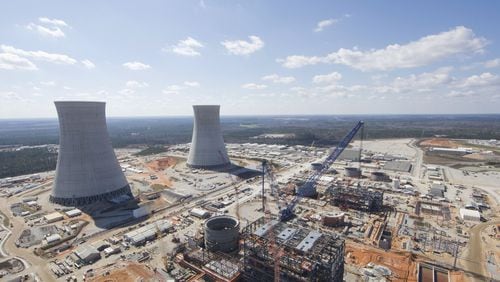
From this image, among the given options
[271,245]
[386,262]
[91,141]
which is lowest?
[386,262]

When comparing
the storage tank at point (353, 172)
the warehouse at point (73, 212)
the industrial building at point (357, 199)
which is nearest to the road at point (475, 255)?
the industrial building at point (357, 199)

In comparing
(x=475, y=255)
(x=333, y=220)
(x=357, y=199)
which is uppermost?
(x=357, y=199)

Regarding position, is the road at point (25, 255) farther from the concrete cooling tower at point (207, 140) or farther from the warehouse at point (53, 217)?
the concrete cooling tower at point (207, 140)

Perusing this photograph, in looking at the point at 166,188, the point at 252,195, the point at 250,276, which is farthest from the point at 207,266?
the point at 166,188

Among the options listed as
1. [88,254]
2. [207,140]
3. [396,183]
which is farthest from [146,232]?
[396,183]

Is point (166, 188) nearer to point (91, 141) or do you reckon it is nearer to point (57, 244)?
point (91, 141)

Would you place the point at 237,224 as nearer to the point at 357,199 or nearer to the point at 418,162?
the point at 357,199

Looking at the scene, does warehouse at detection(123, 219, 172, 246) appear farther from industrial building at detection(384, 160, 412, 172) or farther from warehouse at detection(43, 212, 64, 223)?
industrial building at detection(384, 160, 412, 172)

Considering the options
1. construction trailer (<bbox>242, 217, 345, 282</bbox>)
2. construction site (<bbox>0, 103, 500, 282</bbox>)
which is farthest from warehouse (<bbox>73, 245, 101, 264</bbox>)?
construction trailer (<bbox>242, 217, 345, 282</bbox>)
